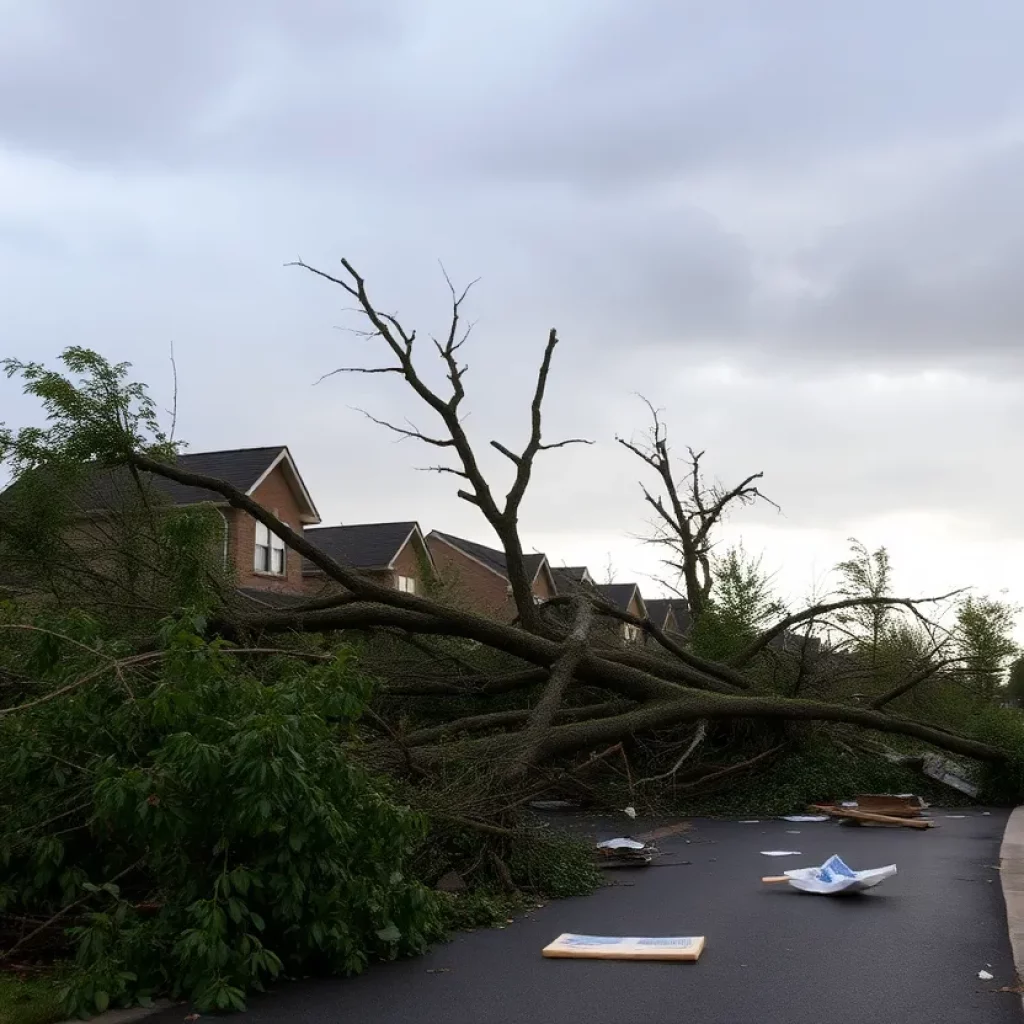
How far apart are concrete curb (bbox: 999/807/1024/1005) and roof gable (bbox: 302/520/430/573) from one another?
28.5m

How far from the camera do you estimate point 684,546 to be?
33.0m

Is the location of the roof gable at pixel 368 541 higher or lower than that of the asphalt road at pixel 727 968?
higher

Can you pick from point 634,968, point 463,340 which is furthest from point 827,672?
point 634,968

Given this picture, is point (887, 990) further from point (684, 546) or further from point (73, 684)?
point (684, 546)

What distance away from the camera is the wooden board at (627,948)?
20.0 ft

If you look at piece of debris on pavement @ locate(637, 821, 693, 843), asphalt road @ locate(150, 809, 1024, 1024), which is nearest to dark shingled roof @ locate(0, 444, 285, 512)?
piece of debris on pavement @ locate(637, 821, 693, 843)

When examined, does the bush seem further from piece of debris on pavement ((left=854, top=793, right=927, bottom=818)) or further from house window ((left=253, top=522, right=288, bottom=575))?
house window ((left=253, top=522, right=288, bottom=575))

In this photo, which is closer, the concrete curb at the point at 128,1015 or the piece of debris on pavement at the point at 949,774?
the concrete curb at the point at 128,1015

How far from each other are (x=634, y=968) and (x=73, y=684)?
3207 mm

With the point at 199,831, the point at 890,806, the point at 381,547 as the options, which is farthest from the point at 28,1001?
the point at 381,547

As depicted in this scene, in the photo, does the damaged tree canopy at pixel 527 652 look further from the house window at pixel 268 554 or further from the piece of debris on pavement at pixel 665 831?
the house window at pixel 268 554

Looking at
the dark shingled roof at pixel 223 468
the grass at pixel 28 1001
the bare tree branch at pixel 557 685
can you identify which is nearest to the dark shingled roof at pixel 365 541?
the dark shingled roof at pixel 223 468

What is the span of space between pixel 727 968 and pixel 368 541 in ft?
117

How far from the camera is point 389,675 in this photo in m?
14.7
